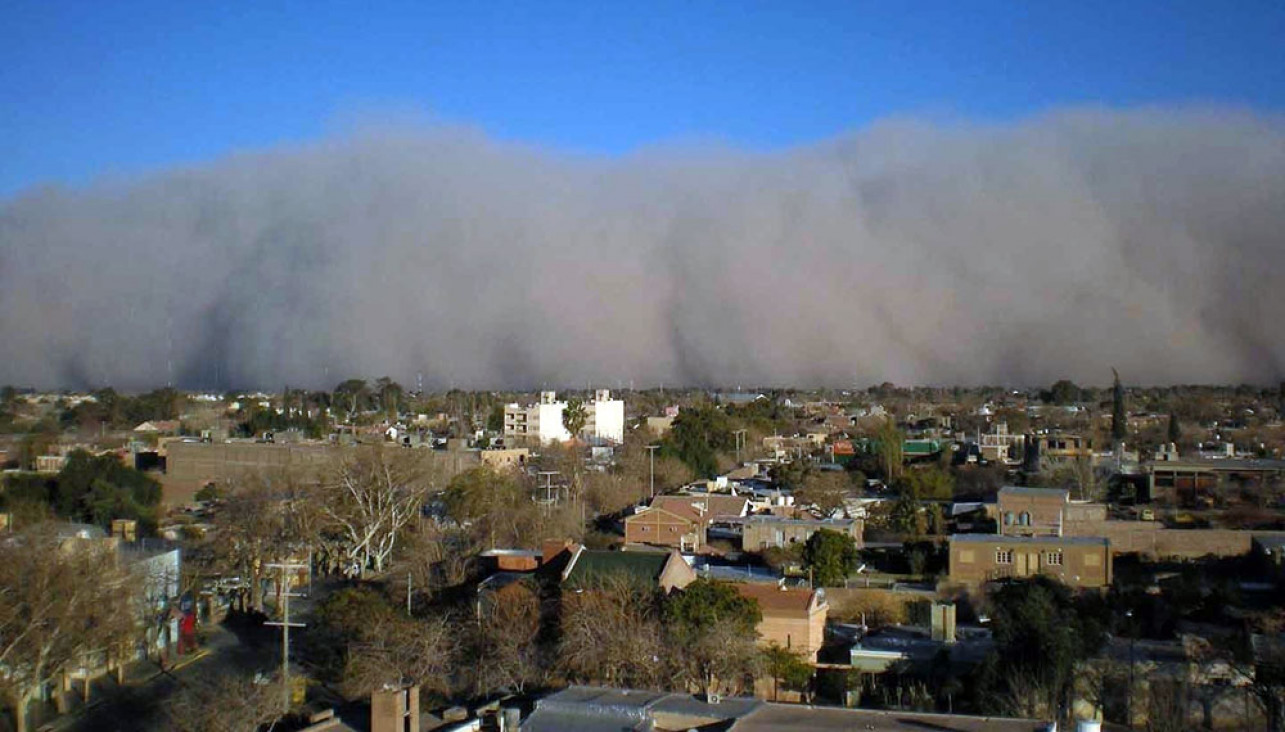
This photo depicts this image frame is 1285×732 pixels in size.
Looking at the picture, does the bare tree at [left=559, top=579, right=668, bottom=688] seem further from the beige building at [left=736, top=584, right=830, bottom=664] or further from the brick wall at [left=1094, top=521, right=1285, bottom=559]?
the brick wall at [left=1094, top=521, right=1285, bottom=559]

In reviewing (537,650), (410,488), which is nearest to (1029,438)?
(410,488)

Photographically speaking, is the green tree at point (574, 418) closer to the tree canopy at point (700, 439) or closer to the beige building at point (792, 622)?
the tree canopy at point (700, 439)

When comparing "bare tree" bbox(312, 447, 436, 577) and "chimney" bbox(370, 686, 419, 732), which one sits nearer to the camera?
"chimney" bbox(370, 686, 419, 732)

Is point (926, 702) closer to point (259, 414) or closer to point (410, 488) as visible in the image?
point (410, 488)

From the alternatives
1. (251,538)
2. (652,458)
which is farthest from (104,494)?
(652,458)

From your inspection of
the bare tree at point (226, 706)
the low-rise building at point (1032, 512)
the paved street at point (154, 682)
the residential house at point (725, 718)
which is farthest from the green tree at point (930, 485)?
the residential house at point (725, 718)

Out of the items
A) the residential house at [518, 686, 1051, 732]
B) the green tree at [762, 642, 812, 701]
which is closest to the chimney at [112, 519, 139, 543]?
the green tree at [762, 642, 812, 701]
